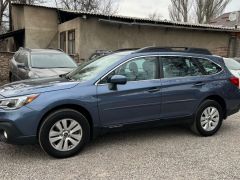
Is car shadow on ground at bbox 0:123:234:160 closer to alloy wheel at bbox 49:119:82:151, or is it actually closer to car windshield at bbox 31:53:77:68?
alloy wheel at bbox 49:119:82:151

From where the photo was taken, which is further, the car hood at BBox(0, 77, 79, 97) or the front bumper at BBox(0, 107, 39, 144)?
the car hood at BBox(0, 77, 79, 97)

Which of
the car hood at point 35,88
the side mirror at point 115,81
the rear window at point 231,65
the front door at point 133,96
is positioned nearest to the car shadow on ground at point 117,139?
the front door at point 133,96

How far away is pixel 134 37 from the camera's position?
52.7 feet

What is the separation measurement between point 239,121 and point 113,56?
3.47 metres

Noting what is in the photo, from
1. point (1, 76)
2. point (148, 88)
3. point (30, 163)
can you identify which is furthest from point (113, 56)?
point (1, 76)

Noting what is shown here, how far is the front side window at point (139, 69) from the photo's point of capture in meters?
4.51

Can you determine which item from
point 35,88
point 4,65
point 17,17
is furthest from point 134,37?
point 35,88

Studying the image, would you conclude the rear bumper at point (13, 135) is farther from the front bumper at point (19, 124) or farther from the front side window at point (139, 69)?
the front side window at point (139, 69)

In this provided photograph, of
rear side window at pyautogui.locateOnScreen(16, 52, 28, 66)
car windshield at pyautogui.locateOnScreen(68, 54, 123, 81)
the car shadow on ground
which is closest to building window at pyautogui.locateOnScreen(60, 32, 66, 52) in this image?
rear side window at pyautogui.locateOnScreen(16, 52, 28, 66)

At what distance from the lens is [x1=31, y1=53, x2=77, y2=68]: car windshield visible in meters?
8.12

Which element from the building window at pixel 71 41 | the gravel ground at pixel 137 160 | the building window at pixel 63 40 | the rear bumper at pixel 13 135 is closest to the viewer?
the gravel ground at pixel 137 160

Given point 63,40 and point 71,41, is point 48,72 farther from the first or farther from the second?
point 63,40

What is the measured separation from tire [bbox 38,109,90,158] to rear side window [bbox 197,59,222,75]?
2475mm

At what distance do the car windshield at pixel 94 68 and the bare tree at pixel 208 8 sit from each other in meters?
32.8
